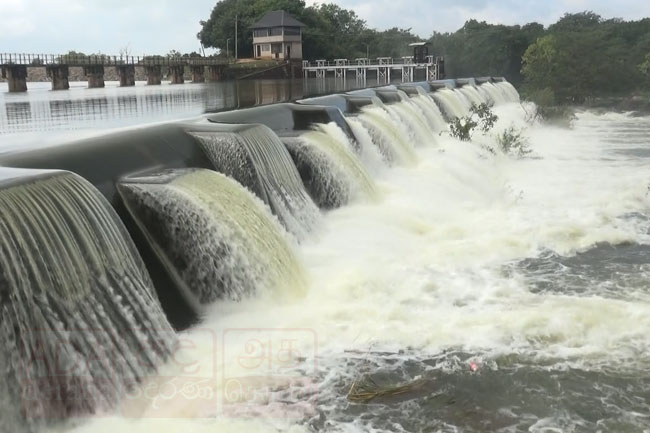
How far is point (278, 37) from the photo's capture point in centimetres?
6175

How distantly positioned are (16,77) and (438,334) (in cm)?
3781

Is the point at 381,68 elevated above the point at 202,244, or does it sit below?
above

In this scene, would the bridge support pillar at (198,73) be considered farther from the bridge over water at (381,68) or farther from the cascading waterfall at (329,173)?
the cascading waterfall at (329,173)

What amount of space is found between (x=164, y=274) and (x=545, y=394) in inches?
151

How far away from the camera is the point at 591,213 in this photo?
430 inches

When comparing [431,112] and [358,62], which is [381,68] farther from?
[431,112]

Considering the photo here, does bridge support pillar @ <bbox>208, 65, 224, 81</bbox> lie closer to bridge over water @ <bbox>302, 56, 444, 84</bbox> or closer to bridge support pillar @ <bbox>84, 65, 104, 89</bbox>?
bridge over water @ <bbox>302, 56, 444, 84</bbox>

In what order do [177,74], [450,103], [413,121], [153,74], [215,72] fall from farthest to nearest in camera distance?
1. [215,72]
2. [177,74]
3. [153,74]
4. [450,103]
5. [413,121]

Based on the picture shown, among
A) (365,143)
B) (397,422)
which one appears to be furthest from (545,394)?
(365,143)

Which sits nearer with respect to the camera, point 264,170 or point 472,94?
point 264,170

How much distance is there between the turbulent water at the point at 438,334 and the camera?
4.93m

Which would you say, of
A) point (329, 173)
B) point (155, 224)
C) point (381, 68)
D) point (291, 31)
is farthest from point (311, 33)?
point (155, 224)

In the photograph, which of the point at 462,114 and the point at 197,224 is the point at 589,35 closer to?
the point at 462,114

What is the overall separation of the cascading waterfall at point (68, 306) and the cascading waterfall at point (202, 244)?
2.68 ft
